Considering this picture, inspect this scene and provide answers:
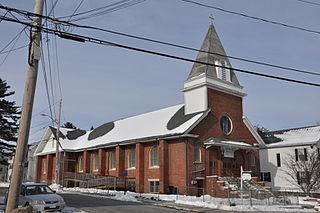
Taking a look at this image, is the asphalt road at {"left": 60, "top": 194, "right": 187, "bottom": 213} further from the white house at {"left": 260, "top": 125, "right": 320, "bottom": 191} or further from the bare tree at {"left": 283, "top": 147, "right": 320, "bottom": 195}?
the white house at {"left": 260, "top": 125, "right": 320, "bottom": 191}

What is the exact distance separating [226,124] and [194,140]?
225 inches

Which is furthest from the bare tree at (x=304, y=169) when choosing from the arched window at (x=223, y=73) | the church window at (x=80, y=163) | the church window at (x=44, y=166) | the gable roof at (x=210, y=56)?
the church window at (x=44, y=166)

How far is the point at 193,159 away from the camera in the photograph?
111 ft

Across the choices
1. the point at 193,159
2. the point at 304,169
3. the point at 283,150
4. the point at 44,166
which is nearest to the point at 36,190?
the point at 193,159

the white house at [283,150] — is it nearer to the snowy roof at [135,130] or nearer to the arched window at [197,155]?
the arched window at [197,155]

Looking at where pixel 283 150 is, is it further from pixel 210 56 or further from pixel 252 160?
pixel 210 56

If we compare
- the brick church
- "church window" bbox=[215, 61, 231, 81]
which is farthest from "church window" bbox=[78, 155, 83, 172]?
"church window" bbox=[215, 61, 231, 81]

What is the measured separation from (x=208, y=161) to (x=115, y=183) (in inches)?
421

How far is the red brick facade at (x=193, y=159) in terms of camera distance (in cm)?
3362

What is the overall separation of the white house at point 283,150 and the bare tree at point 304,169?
0.16 metres

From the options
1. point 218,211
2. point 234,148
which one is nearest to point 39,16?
point 218,211

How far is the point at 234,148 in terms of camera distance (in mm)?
36938

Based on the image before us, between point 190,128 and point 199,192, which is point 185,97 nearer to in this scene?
point 190,128

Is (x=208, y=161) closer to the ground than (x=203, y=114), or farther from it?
closer to the ground
